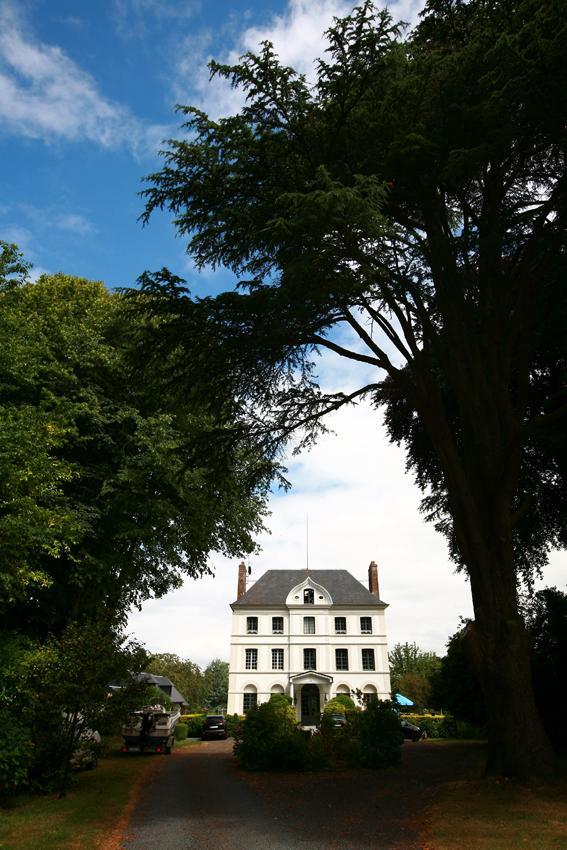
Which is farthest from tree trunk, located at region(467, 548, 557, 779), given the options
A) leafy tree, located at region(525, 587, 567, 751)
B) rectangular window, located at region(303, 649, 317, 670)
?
rectangular window, located at region(303, 649, 317, 670)

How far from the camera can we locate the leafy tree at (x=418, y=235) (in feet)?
30.7

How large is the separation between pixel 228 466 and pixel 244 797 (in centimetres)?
665

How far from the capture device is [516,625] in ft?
35.7

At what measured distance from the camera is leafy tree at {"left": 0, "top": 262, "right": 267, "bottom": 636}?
576 inches

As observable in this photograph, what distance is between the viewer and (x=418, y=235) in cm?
1198

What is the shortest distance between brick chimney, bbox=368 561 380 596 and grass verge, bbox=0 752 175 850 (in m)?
33.7

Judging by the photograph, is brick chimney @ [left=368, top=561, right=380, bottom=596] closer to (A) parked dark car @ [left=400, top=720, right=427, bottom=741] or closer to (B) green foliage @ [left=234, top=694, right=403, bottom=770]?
(A) parked dark car @ [left=400, top=720, right=427, bottom=741]

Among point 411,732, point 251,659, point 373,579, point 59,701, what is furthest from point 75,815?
point 373,579

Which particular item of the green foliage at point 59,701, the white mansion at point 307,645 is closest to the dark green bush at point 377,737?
the green foliage at point 59,701

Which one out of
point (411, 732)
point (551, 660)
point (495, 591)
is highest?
point (495, 591)

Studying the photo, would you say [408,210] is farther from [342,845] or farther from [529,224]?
A: [342,845]

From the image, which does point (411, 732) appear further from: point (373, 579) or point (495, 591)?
point (495, 591)

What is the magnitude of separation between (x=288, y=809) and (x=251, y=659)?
37.2m

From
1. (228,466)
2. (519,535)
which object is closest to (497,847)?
(228,466)
